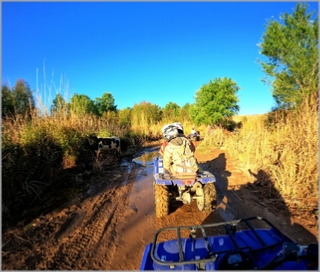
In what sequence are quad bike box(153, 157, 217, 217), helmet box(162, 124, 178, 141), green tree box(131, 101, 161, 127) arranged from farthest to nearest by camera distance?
green tree box(131, 101, 161, 127) → helmet box(162, 124, 178, 141) → quad bike box(153, 157, 217, 217)

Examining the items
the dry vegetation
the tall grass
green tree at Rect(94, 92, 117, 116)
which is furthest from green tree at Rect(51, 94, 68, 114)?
green tree at Rect(94, 92, 117, 116)

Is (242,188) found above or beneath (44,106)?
beneath

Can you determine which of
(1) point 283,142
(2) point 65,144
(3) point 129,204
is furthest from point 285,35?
(2) point 65,144

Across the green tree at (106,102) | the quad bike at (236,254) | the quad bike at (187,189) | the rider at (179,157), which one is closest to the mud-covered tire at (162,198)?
the quad bike at (187,189)

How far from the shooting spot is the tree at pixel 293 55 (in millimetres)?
6246

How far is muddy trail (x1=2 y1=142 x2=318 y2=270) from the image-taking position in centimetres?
281

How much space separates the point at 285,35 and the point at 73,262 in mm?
8805

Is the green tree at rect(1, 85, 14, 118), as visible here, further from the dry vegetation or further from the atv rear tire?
the atv rear tire

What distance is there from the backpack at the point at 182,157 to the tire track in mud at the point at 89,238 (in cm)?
148

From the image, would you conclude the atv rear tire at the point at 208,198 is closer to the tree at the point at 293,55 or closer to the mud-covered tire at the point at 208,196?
the mud-covered tire at the point at 208,196

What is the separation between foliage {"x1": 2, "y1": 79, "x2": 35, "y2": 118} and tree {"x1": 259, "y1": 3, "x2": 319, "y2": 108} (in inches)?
Result: 293

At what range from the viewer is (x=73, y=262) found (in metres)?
2.75

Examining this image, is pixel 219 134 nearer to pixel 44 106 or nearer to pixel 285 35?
pixel 285 35

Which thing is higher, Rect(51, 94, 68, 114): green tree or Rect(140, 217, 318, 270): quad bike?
Rect(51, 94, 68, 114): green tree
